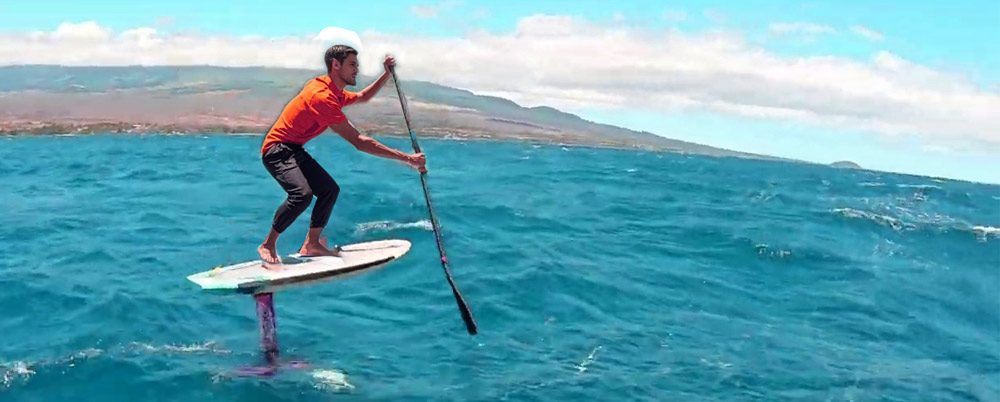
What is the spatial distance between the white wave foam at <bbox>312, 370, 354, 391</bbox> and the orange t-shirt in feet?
11.9

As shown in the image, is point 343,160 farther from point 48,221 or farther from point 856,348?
point 856,348

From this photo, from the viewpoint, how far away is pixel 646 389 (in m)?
12.7

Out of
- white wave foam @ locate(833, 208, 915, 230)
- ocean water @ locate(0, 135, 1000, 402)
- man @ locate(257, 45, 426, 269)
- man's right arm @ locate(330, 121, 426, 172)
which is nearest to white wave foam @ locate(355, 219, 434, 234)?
ocean water @ locate(0, 135, 1000, 402)

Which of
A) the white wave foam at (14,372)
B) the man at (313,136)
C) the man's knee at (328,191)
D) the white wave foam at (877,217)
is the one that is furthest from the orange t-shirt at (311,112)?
the white wave foam at (877,217)

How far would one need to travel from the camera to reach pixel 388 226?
83.6 ft

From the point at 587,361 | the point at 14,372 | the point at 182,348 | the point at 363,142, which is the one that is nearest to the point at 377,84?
the point at 363,142

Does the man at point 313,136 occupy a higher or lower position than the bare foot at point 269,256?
higher

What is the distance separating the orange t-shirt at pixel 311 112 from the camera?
9602 mm

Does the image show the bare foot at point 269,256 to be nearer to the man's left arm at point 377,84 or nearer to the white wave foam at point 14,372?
the man's left arm at point 377,84

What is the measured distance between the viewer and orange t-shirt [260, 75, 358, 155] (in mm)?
9602

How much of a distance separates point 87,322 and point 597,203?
89.7 ft

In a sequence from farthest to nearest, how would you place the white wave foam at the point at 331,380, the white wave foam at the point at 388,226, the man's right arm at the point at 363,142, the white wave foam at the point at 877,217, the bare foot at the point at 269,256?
1. the white wave foam at the point at 877,217
2. the white wave foam at the point at 388,226
3. the white wave foam at the point at 331,380
4. the bare foot at the point at 269,256
5. the man's right arm at the point at 363,142

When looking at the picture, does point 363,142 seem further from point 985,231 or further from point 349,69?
point 985,231

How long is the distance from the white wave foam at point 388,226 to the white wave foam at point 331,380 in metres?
12.2
